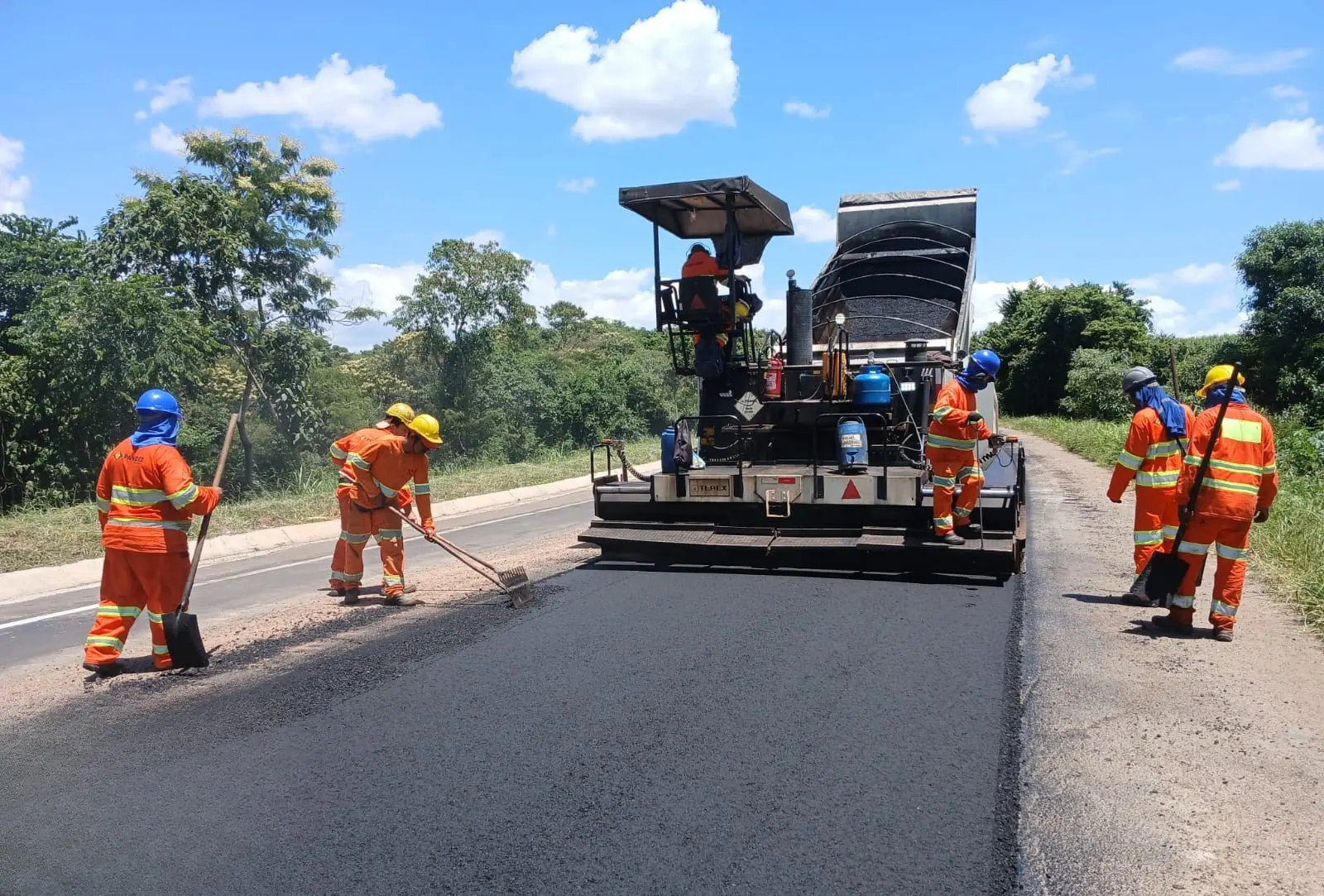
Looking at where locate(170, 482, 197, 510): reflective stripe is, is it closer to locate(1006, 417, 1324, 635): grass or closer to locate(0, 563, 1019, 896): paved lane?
locate(0, 563, 1019, 896): paved lane

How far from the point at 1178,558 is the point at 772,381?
151 inches

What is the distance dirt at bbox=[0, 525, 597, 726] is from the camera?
5.07m

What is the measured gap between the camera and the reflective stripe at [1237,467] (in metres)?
5.63

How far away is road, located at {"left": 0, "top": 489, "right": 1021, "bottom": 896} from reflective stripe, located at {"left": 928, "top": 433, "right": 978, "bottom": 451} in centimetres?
133

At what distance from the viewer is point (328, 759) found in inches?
155

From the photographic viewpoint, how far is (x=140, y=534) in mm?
5184

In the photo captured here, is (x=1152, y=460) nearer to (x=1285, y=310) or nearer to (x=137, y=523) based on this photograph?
(x=137, y=523)

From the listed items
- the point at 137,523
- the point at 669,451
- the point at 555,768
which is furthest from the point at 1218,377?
the point at 137,523

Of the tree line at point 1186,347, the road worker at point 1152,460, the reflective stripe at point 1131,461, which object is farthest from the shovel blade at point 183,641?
the tree line at point 1186,347

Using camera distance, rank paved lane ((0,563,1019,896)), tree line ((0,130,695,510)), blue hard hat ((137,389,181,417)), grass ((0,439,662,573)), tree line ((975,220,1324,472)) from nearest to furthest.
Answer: paved lane ((0,563,1019,896))
blue hard hat ((137,389,181,417))
grass ((0,439,662,573))
tree line ((0,130,695,510))
tree line ((975,220,1324,472))

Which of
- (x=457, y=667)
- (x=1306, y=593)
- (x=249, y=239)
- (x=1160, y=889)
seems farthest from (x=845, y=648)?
(x=249, y=239)

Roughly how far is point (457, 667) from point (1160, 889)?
3532mm

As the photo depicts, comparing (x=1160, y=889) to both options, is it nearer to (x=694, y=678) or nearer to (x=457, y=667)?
(x=694, y=678)

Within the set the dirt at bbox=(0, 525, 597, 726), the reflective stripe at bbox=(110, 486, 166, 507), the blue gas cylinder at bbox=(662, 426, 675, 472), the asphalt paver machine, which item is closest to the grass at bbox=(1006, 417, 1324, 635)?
the asphalt paver machine
